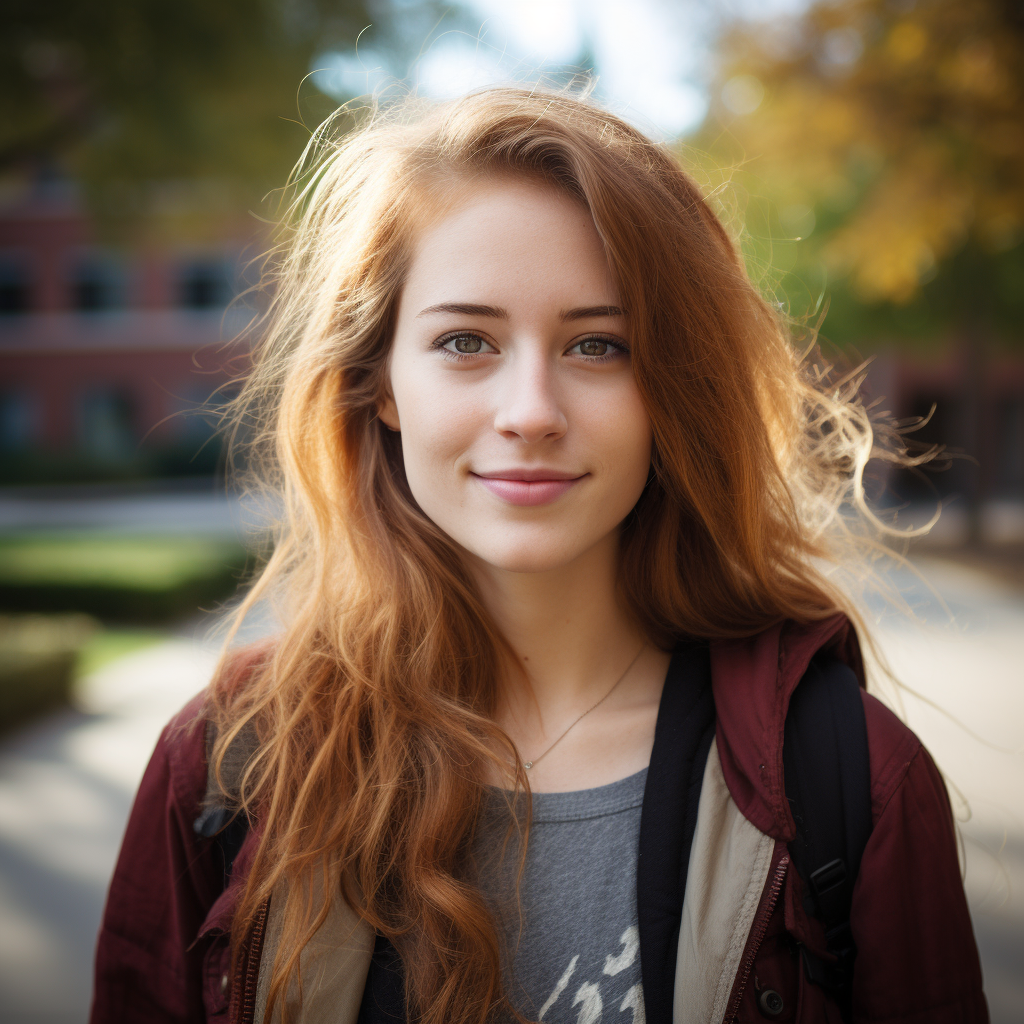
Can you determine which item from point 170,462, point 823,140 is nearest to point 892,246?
point 823,140

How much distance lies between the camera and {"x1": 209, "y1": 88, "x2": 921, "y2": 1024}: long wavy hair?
1445 mm

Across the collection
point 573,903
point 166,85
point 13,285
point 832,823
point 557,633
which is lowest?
point 573,903

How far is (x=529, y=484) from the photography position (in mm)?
1421

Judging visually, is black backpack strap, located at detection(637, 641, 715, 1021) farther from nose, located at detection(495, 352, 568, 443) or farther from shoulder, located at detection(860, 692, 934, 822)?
nose, located at detection(495, 352, 568, 443)

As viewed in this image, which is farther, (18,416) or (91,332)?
(18,416)

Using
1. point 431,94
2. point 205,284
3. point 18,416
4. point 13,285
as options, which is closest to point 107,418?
point 18,416

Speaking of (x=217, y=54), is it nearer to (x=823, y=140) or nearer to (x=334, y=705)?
(x=823, y=140)

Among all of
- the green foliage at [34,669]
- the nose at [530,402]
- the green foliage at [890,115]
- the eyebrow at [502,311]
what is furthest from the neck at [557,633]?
the green foliage at [890,115]

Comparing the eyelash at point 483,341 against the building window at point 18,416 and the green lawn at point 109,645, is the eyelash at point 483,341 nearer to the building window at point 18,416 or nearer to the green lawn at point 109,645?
the green lawn at point 109,645

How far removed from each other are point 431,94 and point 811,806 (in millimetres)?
1653

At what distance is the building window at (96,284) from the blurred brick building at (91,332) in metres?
0.03

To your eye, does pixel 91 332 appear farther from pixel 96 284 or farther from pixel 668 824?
pixel 668 824

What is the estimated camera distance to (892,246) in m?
9.20

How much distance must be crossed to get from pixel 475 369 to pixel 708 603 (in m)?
0.66
